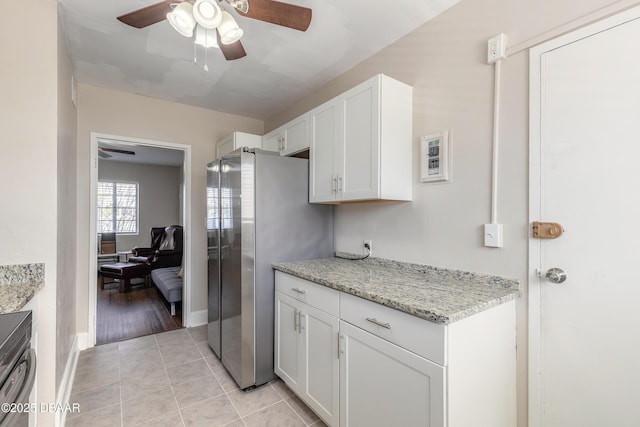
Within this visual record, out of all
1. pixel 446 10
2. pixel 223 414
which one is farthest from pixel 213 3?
pixel 223 414

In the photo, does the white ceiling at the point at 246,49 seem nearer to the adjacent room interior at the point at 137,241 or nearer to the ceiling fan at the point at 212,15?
the ceiling fan at the point at 212,15

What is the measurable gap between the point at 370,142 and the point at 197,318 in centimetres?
277

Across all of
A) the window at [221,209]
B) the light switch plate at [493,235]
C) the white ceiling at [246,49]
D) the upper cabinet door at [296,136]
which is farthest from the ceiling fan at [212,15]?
the light switch plate at [493,235]

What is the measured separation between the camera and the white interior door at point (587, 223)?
1.13 m

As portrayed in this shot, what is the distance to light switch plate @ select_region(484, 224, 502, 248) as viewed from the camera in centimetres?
149

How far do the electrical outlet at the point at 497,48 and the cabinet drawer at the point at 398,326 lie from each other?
1366mm

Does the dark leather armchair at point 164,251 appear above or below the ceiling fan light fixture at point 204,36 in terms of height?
below

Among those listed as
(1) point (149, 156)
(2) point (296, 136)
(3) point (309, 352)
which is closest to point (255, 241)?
(3) point (309, 352)

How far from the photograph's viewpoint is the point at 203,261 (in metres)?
3.36

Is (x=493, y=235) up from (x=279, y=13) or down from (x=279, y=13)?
down

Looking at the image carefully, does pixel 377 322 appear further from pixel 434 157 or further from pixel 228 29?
pixel 228 29

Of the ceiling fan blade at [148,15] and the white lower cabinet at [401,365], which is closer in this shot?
the white lower cabinet at [401,365]

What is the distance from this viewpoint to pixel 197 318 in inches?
130

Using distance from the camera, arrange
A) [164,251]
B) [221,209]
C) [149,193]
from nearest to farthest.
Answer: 1. [221,209]
2. [164,251]
3. [149,193]
